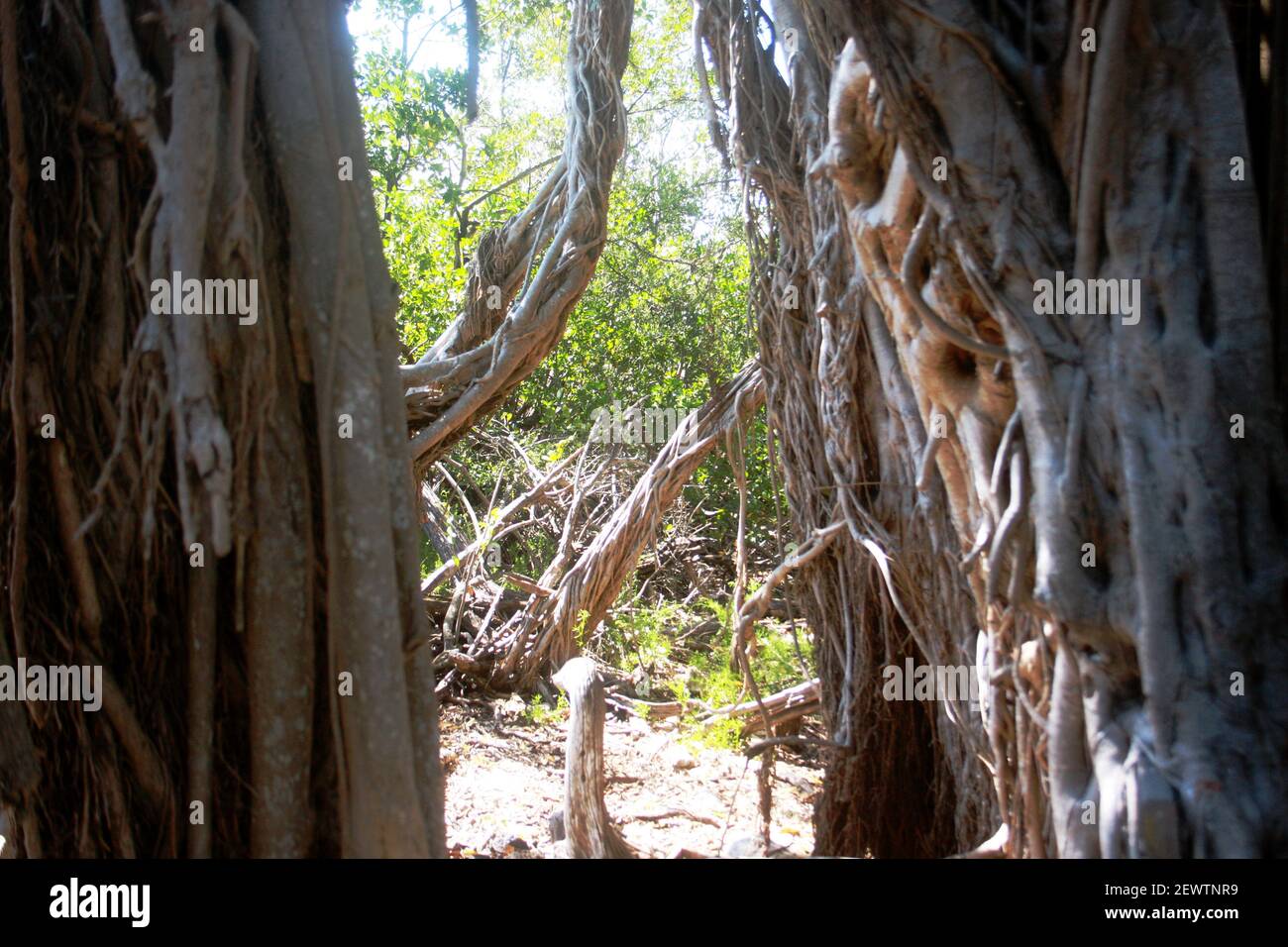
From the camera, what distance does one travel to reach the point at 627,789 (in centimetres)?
504

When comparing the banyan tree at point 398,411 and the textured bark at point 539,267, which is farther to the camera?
the textured bark at point 539,267

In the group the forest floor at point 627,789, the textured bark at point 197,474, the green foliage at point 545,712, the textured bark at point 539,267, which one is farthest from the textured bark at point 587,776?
the green foliage at point 545,712

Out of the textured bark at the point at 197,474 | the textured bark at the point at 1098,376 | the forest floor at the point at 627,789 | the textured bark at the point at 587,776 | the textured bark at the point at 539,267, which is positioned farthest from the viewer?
the forest floor at the point at 627,789

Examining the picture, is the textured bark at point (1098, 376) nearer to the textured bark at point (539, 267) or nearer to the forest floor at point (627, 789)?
the textured bark at point (539, 267)

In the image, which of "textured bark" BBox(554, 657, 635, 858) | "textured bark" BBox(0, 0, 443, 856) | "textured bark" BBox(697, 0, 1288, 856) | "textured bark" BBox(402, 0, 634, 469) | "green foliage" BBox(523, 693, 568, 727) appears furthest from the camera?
"green foliage" BBox(523, 693, 568, 727)

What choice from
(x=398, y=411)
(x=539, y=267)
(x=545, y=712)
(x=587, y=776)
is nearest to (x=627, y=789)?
(x=545, y=712)

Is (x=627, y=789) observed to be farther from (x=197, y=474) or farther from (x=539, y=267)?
(x=197, y=474)

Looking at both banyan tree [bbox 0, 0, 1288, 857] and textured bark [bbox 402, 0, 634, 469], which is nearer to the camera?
banyan tree [bbox 0, 0, 1288, 857]

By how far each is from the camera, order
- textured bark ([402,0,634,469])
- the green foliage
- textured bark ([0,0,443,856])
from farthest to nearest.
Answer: the green foliage → textured bark ([402,0,634,469]) → textured bark ([0,0,443,856])

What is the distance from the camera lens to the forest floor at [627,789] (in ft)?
14.3

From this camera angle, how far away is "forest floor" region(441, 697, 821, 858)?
437 cm

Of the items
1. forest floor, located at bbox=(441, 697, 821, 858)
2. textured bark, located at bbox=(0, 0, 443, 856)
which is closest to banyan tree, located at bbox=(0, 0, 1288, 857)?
textured bark, located at bbox=(0, 0, 443, 856)

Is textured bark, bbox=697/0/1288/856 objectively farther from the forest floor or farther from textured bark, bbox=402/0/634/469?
the forest floor
